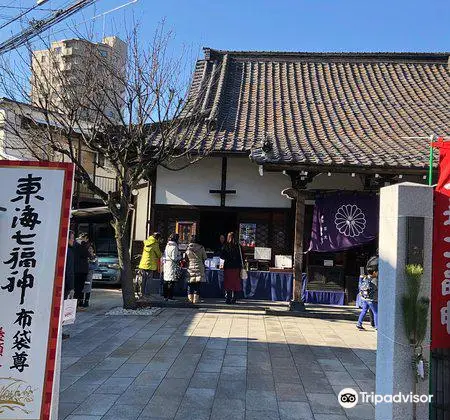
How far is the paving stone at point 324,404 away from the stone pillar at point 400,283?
0.82 m

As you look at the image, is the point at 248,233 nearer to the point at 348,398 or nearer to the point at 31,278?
the point at 348,398

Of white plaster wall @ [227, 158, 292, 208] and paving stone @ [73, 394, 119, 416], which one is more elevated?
white plaster wall @ [227, 158, 292, 208]

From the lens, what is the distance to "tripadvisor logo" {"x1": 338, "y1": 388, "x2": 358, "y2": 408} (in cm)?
526

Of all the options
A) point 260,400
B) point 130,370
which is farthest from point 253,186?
point 260,400

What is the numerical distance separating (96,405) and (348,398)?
298 centimetres

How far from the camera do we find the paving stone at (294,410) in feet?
15.8

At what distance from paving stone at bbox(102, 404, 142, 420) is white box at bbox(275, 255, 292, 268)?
795 centimetres

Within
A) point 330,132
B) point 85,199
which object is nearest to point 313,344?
point 330,132

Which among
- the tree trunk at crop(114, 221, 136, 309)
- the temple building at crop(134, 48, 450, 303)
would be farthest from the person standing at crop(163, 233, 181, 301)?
the temple building at crop(134, 48, 450, 303)

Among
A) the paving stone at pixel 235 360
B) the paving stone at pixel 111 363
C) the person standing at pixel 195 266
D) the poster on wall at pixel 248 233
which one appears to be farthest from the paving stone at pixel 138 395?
the poster on wall at pixel 248 233

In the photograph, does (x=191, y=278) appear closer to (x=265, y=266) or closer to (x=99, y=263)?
(x=265, y=266)

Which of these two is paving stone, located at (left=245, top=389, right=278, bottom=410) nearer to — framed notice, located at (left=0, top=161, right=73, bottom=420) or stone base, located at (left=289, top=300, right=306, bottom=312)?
framed notice, located at (left=0, top=161, right=73, bottom=420)

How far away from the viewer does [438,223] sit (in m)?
4.30

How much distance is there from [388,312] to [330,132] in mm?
9455
